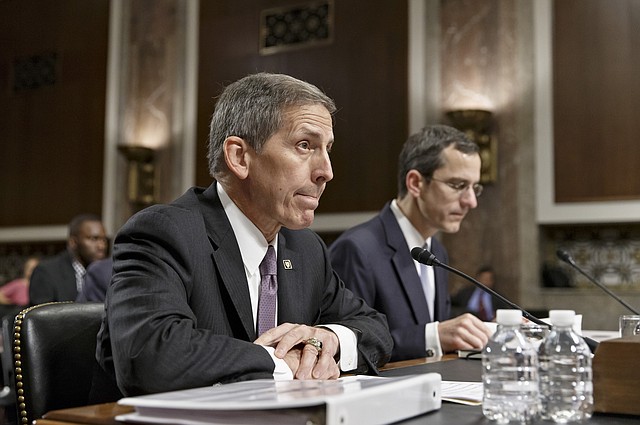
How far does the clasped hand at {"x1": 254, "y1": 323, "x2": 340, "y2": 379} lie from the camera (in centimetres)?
173

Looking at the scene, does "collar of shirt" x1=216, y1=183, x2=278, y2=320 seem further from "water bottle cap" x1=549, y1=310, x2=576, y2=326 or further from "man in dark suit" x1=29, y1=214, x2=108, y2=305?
"man in dark suit" x1=29, y1=214, x2=108, y2=305

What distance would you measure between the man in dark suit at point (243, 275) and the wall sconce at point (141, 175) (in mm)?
6736

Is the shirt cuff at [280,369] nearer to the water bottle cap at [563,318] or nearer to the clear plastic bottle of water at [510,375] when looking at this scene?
the clear plastic bottle of water at [510,375]

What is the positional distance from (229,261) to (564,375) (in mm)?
937

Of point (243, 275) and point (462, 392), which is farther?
point (243, 275)

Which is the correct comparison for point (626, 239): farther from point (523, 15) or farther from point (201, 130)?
point (201, 130)

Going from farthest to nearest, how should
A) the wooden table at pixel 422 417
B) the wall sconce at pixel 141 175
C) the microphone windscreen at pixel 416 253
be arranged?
the wall sconce at pixel 141 175 → the microphone windscreen at pixel 416 253 → the wooden table at pixel 422 417

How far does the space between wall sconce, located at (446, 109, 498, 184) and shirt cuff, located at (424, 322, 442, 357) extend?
4310 millimetres

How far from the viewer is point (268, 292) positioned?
6.90ft

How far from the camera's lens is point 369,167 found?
7727mm

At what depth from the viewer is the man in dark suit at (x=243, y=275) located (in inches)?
63.0

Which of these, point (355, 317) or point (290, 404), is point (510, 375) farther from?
point (355, 317)

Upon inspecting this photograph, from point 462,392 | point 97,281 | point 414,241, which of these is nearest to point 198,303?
point 462,392

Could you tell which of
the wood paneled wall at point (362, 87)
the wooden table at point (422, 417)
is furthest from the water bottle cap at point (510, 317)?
the wood paneled wall at point (362, 87)
